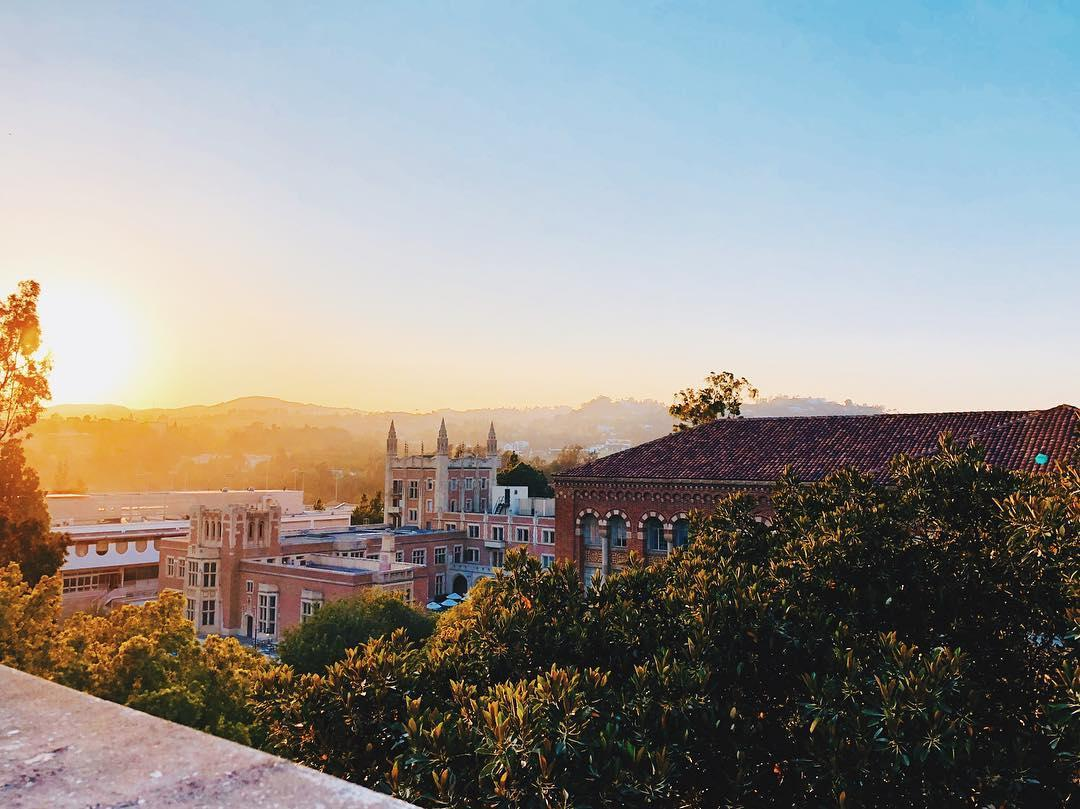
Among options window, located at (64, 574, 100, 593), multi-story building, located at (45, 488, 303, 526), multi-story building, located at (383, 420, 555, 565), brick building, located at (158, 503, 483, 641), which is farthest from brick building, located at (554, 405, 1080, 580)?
window, located at (64, 574, 100, 593)

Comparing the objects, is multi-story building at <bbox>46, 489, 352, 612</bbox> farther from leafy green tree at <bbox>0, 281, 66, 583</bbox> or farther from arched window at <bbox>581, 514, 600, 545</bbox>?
arched window at <bbox>581, 514, 600, 545</bbox>

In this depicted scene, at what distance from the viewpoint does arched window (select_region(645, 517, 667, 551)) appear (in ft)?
116

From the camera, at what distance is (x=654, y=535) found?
1401 inches

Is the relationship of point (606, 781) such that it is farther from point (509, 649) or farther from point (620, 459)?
point (620, 459)

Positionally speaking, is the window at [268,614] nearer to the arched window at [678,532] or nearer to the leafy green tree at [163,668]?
the leafy green tree at [163,668]

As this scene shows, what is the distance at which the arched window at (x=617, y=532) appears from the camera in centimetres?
3669

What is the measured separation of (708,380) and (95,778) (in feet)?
182

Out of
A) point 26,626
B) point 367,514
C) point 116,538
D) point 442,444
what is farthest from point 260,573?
point 367,514

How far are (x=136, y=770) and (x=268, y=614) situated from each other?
194 ft

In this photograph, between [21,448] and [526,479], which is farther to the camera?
[526,479]

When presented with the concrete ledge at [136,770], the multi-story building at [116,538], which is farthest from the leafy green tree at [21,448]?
the concrete ledge at [136,770]

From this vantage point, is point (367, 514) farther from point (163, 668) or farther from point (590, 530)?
point (163, 668)

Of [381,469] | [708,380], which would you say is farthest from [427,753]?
[381,469]

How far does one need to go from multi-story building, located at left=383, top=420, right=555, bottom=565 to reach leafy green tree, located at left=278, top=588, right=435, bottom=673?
119 ft
